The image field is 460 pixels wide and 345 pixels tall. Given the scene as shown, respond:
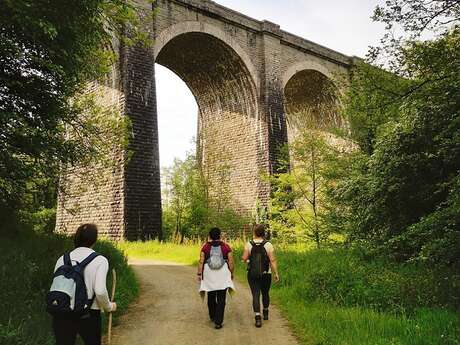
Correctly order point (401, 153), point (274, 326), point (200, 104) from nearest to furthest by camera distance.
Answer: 1. point (274, 326)
2. point (401, 153)
3. point (200, 104)

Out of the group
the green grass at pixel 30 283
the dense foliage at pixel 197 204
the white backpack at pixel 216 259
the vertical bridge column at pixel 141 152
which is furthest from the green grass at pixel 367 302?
the dense foliage at pixel 197 204

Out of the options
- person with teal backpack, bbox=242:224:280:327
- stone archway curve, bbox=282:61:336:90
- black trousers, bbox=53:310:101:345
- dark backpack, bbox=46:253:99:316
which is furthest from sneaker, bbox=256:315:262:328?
stone archway curve, bbox=282:61:336:90

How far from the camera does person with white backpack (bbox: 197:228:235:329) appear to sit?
21.6 ft

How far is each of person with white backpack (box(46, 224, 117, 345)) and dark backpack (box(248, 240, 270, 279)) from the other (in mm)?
3221

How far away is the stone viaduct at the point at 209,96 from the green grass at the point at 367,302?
7.57 meters

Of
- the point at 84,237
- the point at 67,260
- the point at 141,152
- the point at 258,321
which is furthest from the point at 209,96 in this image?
the point at 67,260

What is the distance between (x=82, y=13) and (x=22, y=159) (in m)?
3.41

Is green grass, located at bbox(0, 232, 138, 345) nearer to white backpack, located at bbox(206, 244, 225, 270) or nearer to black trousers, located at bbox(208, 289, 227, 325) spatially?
black trousers, located at bbox(208, 289, 227, 325)

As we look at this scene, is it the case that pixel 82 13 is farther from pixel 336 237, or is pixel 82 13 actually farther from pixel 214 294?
pixel 336 237

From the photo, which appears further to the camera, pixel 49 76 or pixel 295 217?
pixel 295 217

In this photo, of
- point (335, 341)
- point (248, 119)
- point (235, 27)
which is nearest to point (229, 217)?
point (248, 119)

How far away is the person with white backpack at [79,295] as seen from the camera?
141 inches

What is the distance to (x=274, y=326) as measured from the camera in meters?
6.63

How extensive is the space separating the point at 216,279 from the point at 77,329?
3.10 metres
